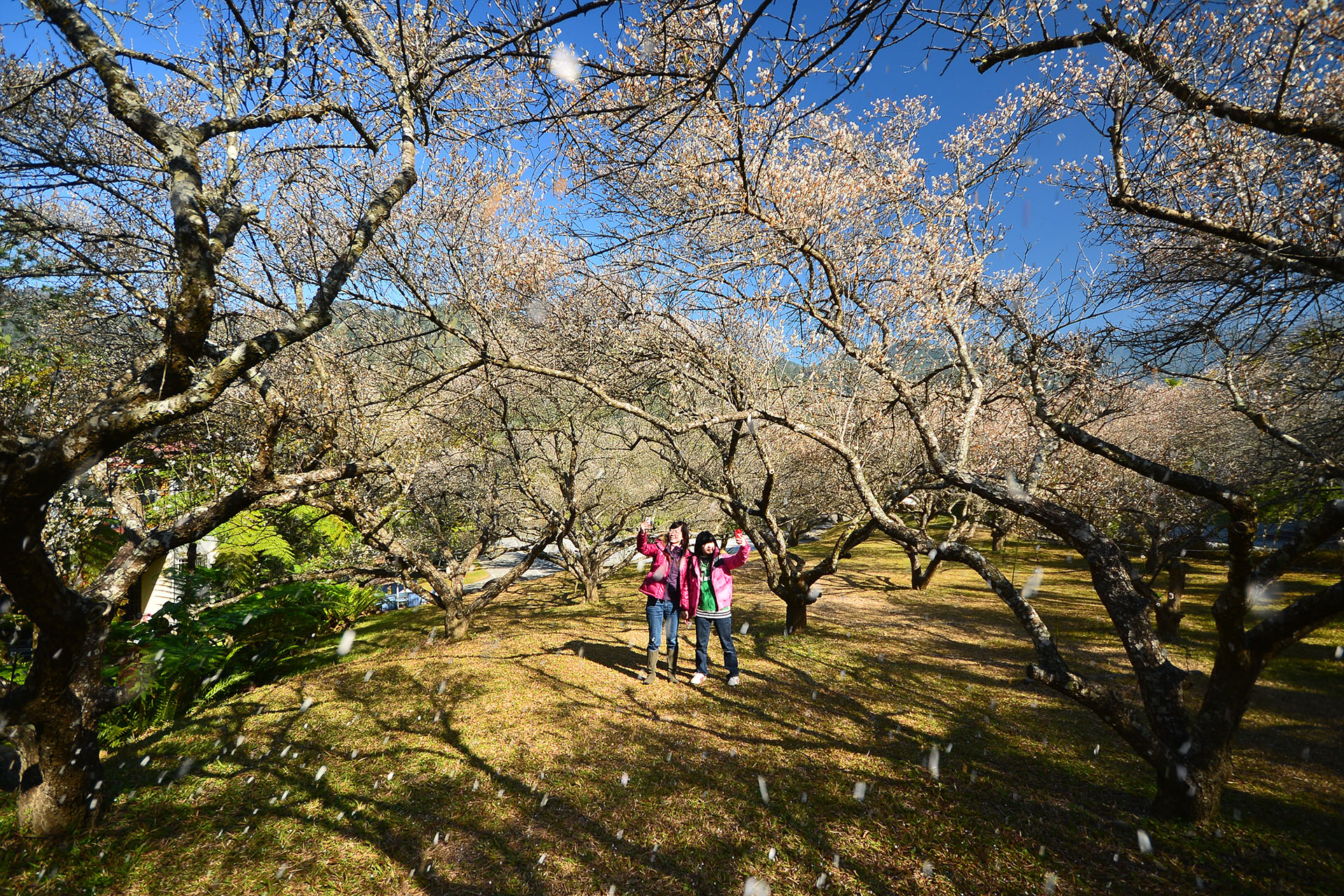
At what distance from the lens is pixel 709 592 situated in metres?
6.44

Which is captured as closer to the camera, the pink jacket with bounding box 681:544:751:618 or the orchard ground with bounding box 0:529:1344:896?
the orchard ground with bounding box 0:529:1344:896

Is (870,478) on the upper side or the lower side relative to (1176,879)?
upper

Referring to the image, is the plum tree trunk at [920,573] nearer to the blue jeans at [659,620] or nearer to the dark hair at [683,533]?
the blue jeans at [659,620]

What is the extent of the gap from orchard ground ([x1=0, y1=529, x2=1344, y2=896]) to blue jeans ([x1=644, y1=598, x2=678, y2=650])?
56 cm

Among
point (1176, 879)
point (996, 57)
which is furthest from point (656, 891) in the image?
point (996, 57)

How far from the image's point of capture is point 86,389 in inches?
252

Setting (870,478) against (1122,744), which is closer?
(1122,744)

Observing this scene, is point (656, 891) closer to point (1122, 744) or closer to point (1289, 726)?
point (1122, 744)

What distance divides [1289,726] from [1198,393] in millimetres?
17796

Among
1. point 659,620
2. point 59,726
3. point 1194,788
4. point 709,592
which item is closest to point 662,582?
point 659,620

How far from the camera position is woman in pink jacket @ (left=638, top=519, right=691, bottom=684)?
659cm

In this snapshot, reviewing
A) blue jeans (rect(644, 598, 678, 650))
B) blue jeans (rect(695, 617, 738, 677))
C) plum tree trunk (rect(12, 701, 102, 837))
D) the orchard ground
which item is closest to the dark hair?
blue jeans (rect(644, 598, 678, 650))

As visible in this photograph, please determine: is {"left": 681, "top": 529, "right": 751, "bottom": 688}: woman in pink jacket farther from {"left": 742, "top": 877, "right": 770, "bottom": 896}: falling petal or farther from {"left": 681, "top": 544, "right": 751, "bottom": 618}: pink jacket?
{"left": 742, "top": 877, "right": 770, "bottom": 896}: falling petal

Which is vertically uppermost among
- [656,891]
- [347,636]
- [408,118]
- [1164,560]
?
[408,118]
